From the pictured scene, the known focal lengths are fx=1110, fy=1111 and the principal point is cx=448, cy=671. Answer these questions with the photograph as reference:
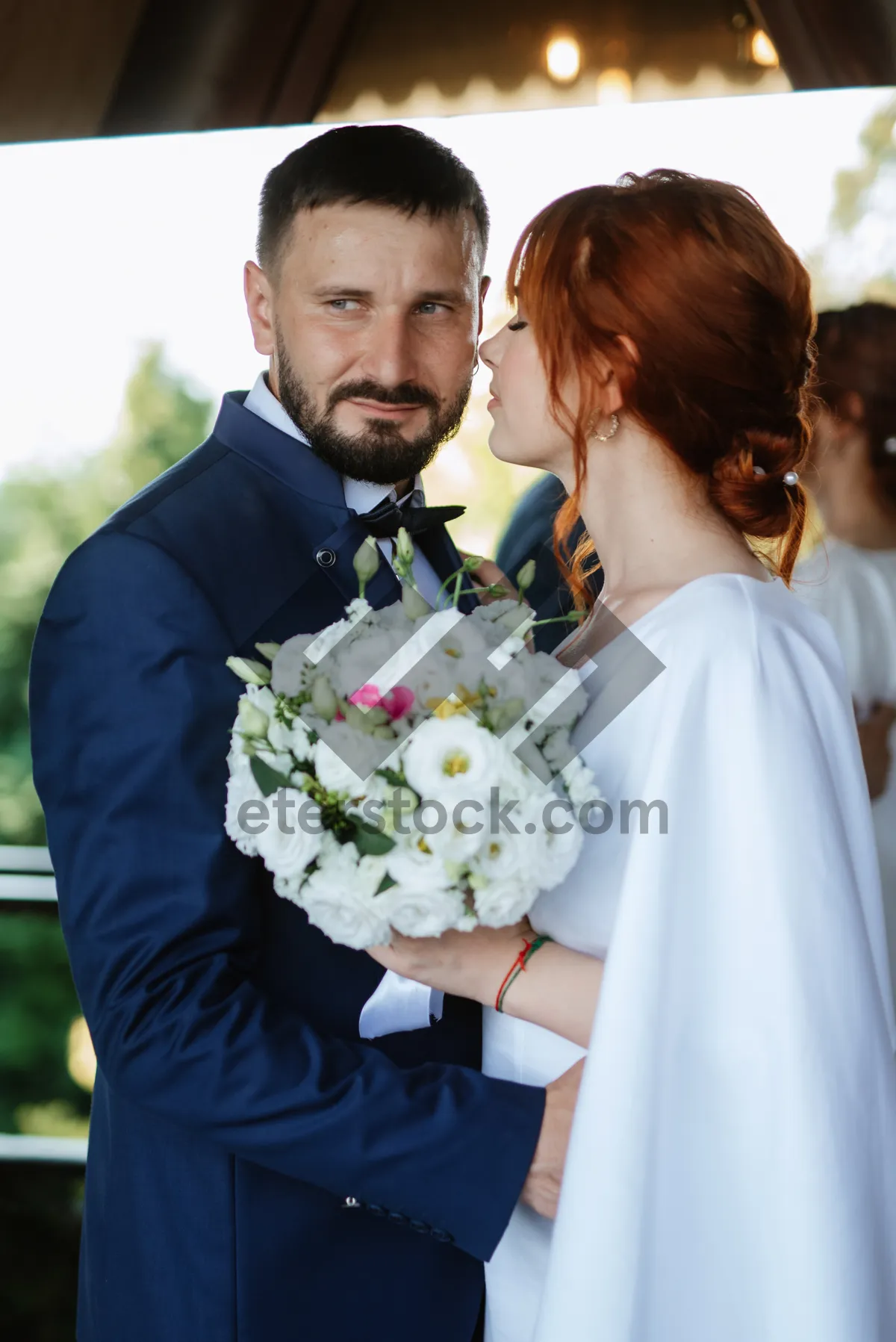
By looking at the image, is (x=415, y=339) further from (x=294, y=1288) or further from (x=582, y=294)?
(x=294, y=1288)

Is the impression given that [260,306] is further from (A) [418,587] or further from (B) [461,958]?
(B) [461,958]

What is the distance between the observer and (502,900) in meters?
1.03

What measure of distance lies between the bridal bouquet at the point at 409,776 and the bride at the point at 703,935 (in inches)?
7.6

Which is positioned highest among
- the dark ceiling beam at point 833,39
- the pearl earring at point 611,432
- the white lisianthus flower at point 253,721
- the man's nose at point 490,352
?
the dark ceiling beam at point 833,39

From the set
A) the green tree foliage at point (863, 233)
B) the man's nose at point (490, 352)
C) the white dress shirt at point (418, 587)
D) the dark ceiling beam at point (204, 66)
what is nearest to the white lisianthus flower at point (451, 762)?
the white dress shirt at point (418, 587)

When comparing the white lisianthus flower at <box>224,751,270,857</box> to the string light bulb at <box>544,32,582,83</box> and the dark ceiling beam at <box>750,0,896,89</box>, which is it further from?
the dark ceiling beam at <box>750,0,896,89</box>

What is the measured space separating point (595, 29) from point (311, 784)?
9.09ft

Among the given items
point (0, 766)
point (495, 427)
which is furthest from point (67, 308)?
point (495, 427)

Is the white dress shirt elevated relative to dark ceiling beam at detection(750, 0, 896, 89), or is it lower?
lower

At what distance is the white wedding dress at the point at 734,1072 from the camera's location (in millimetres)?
1146

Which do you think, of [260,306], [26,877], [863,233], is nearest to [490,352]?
[260,306]

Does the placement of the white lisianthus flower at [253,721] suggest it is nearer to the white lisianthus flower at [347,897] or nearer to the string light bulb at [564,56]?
the white lisianthus flower at [347,897]

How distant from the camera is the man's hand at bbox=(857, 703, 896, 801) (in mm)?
2322

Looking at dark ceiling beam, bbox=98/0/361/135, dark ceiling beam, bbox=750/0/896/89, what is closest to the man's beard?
dark ceiling beam, bbox=98/0/361/135
